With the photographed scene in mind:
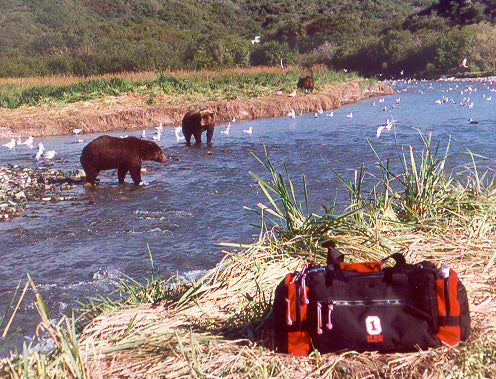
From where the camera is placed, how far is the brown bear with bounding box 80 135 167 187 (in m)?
8.35

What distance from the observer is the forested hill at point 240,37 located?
37625 mm

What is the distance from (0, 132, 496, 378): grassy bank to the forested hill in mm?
27961

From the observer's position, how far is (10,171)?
9.96m

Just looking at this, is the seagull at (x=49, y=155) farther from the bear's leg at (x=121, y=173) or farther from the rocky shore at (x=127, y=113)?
the rocky shore at (x=127, y=113)

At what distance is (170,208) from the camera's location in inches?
295

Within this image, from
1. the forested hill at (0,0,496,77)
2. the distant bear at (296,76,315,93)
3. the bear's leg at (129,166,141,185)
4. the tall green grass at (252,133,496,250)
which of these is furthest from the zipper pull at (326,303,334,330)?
the forested hill at (0,0,496,77)

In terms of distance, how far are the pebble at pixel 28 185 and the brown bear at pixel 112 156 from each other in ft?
2.25

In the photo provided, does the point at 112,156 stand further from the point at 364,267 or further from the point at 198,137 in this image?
the point at 364,267

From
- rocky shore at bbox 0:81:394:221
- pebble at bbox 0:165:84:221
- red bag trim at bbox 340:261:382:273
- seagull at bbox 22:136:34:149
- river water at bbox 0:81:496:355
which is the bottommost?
river water at bbox 0:81:496:355

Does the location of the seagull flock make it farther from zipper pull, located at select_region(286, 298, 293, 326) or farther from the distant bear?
zipper pull, located at select_region(286, 298, 293, 326)

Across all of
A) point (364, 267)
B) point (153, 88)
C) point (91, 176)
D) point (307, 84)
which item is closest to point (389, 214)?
point (364, 267)

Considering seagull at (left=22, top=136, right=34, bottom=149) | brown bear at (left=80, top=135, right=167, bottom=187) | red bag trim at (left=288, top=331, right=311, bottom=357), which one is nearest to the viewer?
red bag trim at (left=288, top=331, right=311, bottom=357)

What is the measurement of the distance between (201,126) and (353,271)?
10.8 metres

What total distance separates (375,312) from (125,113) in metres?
16.5
